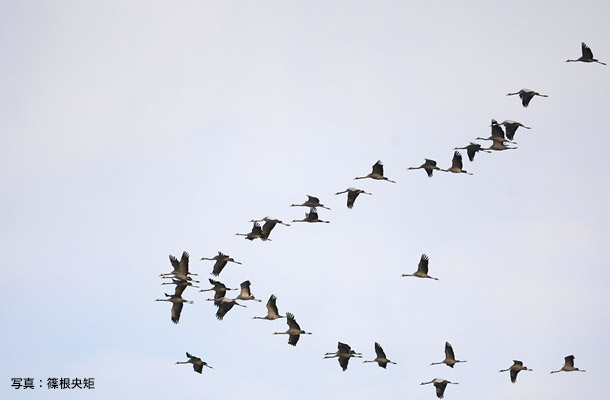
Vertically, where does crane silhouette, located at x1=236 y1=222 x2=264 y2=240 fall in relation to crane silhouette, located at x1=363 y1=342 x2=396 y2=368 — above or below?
above

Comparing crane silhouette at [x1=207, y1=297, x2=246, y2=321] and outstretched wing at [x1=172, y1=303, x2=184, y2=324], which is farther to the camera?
outstretched wing at [x1=172, y1=303, x2=184, y2=324]

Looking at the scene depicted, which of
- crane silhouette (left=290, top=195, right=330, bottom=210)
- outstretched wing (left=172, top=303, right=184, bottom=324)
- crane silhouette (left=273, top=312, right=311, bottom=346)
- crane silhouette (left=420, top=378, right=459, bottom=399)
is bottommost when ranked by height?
crane silhouette (left=420, top=378, right=459, bottom=399)

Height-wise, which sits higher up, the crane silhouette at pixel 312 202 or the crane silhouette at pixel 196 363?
the crane silhouette at pixel 312 202

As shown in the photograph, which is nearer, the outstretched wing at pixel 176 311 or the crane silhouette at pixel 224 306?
the crane silhouette at pixel 224 306

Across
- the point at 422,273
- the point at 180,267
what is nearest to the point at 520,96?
the point at 422,273

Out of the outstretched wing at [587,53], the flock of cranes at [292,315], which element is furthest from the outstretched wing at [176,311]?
the outstretched wing at [587,53]

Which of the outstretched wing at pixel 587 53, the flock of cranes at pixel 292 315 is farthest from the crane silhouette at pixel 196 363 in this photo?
the outstretched wing at pixel 587 53

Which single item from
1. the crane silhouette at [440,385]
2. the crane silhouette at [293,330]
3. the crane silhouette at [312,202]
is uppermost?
the crane silhouette at [312,202]

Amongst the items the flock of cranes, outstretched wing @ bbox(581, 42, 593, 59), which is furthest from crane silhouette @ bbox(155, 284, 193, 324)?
outstretched wing @ bbox(581, 42, 593, 59)

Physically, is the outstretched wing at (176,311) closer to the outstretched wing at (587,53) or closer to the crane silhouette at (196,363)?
the crane silhouette at (196,363)

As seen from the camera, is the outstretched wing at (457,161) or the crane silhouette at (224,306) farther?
the outstretched wing at (457,161)

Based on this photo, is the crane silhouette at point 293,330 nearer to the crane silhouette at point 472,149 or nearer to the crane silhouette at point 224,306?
the crane silhouette at point 224,306

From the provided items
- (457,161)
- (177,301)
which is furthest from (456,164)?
(177,301)

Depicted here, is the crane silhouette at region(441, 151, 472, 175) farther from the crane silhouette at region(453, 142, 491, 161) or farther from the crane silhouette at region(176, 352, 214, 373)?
the crane silhouette at region(176, 352, 214, 373)
